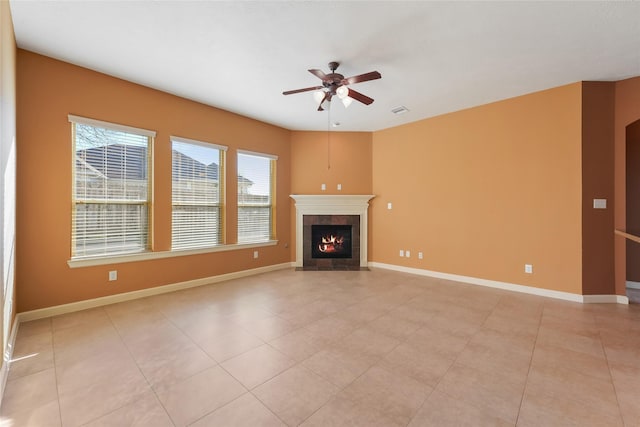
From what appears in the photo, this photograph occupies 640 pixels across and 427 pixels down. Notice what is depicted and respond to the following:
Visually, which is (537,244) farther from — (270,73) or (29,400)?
(29,400)

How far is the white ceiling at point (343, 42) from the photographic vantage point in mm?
2230

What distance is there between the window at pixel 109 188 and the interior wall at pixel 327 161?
276 centimetres

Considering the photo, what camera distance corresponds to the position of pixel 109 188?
3398 mm

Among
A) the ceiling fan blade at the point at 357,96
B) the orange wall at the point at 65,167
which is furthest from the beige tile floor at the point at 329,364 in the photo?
the ceiling fan blade at the point at 357,96

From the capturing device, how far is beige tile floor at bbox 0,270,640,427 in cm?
158

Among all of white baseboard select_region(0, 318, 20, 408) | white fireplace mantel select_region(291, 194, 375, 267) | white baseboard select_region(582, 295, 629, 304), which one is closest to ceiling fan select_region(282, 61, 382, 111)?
white fireplace mantel select_region(291, 194, 375, 267)

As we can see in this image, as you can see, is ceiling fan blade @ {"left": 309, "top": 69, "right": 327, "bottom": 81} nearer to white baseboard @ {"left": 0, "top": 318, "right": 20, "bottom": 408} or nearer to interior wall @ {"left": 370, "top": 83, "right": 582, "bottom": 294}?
interior wall @ {"left": 370, "top": 83, "right": 582, "bottom": 294}

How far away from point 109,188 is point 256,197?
7.54 ft

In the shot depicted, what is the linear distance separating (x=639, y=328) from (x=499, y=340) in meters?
1.67

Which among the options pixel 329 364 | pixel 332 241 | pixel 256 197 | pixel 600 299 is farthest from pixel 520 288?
pixel 256 197

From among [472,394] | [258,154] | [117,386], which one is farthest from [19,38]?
[472,394]

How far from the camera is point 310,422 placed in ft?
4.96

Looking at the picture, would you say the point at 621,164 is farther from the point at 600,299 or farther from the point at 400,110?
the point at 400,110

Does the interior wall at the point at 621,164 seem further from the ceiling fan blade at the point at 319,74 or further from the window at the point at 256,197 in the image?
the window at the point at 256,197
